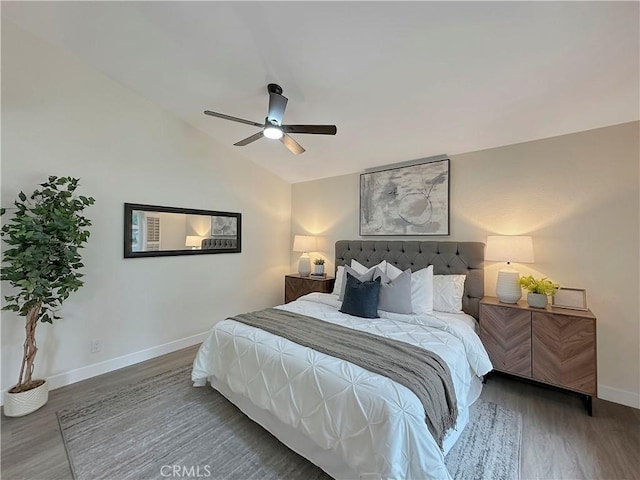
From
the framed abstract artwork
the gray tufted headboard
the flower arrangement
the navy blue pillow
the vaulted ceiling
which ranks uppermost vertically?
the vaulted ceiling

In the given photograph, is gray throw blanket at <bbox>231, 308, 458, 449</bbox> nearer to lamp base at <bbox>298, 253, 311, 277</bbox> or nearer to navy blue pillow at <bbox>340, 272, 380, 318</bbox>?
navy blue pillow at <bbox>340, 272, 380, 318</bbox>

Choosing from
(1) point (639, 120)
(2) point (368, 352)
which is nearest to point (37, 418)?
(2) point (368, 352)

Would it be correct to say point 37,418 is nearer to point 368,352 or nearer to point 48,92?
point 368,352

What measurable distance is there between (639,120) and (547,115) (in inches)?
27.5

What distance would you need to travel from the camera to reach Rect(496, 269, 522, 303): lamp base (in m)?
2.57

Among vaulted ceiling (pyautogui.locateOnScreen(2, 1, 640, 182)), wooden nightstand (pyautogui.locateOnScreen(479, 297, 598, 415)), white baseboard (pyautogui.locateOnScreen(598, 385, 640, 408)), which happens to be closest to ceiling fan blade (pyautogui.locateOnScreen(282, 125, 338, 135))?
vaulted ceiling (pyautogui.locateOnScreen(2, 1, 640, 182))

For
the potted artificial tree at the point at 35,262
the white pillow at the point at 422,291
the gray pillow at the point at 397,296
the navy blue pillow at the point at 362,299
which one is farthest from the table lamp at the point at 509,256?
the potted artificial tree at the point at 35,262

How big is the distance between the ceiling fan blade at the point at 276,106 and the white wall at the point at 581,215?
2.13m

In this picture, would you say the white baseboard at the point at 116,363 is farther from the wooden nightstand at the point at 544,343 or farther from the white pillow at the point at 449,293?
the wooden nightstand at the point at 544,343

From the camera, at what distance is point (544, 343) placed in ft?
7.64

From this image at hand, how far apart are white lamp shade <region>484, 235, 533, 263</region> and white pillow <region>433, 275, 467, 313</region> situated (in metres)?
0.42

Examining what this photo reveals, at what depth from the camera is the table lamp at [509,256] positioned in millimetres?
2490

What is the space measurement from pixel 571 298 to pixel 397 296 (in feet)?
4.98

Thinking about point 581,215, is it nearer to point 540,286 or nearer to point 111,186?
point 540,286
